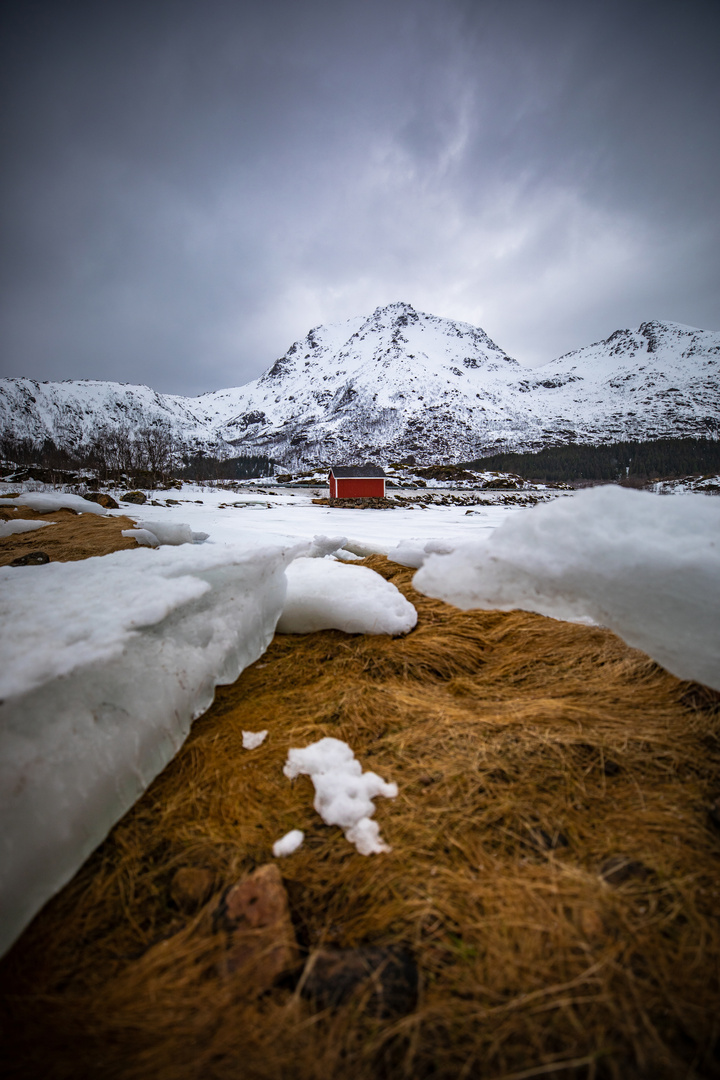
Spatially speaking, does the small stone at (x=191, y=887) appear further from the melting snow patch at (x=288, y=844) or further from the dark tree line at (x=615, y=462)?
the dark tree line at (x=615, y=462)

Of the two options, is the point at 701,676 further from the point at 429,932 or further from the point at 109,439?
the point at 109,439

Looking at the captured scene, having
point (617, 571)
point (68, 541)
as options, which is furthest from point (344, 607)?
point (68, 541)

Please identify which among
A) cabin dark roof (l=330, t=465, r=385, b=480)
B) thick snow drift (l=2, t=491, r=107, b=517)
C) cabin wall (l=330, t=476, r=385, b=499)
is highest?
cabin dark roof (l=330, t=465, r=385, b=480)

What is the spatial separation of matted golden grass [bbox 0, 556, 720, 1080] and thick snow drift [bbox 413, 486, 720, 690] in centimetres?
39

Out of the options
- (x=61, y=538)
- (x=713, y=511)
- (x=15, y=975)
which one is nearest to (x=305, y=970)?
(x=15, y=975)

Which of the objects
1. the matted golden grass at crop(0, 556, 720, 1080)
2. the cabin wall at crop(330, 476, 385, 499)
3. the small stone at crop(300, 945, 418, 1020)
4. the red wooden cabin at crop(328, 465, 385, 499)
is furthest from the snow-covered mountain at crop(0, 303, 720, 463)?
the small stone at crop(300, 945, 418, 1020)

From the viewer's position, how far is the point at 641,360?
181 metres

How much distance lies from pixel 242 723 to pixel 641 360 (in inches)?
9177

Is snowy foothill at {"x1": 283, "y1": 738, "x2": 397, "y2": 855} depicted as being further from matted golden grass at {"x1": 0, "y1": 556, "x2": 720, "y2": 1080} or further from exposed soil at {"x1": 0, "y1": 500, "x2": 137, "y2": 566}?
exposed soil at {"x1": 0, "y1": 500, "x2": 137, "y2": 566}

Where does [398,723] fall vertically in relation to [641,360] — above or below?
below

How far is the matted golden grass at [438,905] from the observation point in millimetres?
800

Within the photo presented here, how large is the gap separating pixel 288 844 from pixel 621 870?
949 millimetres

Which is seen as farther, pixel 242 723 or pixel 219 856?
pixel 242 723

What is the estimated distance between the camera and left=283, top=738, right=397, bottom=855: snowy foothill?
127 centimetres
